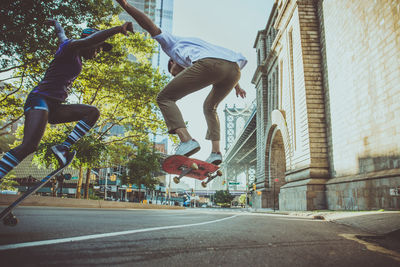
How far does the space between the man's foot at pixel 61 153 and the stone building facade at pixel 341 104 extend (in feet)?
31.2

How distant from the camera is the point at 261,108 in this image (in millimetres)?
29438

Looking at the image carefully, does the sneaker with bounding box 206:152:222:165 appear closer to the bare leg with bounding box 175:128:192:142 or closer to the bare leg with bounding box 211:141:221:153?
the bare leg with bounding box 211:141:221:153

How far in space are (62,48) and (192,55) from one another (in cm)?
135

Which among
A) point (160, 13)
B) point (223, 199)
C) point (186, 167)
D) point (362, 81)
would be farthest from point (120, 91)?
point (160, 13)

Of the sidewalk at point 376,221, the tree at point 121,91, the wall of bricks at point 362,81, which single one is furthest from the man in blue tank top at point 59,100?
the tree at point 121,91

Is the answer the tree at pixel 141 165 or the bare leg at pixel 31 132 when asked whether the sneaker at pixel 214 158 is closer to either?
the bare leg at pixel 31 132

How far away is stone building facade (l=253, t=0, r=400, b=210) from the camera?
9.30 m

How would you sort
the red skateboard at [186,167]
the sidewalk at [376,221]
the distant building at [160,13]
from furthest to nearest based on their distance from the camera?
the distant building at [160,13]
the sidewalk at [376,221]
the red skateboard at [186,167]

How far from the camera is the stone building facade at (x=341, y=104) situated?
930 cm

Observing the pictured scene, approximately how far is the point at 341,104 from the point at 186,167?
11.8 m

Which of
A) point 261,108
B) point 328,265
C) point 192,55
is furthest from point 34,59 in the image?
point 261,108

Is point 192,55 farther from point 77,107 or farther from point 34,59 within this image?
point 34,59

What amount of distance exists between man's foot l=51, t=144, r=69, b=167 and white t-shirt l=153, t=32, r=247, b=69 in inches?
62.7

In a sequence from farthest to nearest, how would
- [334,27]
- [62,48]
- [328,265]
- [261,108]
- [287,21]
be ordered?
[261,108], [287,21], [334,27], [62,48], [328,265]
